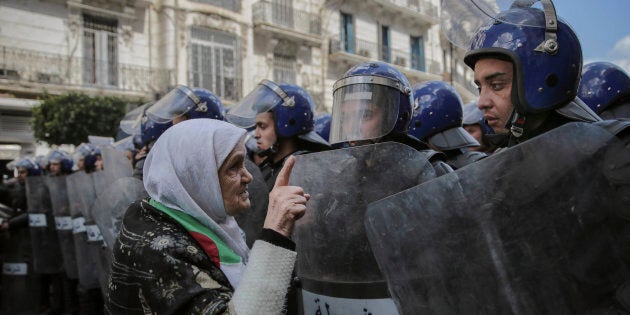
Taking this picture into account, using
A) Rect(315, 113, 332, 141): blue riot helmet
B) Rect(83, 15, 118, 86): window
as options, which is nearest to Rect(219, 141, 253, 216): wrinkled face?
Rect(315, 113, 332, 141): blue riot helmet

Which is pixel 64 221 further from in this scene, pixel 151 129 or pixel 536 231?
pixel 536 231

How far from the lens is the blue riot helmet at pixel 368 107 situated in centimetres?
215

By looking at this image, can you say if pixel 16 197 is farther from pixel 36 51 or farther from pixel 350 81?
pixel 36 51

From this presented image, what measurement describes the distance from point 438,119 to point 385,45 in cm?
2373

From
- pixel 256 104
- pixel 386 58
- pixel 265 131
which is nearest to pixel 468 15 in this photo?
pixel 265 131

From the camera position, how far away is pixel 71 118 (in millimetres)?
13266

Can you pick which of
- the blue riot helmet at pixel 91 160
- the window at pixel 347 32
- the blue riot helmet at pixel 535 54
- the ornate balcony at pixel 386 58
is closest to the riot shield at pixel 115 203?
the blue riot helmet at pixel 535 54

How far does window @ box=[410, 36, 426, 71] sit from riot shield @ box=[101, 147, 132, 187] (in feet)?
83.6

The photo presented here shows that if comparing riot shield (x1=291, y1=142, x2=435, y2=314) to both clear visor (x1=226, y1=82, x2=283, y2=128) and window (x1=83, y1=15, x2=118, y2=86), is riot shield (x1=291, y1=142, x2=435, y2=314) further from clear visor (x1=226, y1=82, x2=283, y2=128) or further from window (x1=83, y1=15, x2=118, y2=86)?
window (x1=83, y1=15, x2=118, y2=86)

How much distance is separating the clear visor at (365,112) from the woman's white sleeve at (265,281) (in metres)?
0.82

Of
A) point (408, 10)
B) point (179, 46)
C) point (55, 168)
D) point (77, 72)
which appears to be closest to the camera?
point (55, 168)

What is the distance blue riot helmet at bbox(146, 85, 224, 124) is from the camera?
4.24m

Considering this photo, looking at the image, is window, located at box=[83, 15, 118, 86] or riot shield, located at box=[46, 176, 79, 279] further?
window, located at box=[83, 15, 118, 86]

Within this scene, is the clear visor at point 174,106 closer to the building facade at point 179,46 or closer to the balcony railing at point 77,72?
the building facade at point 179,46
